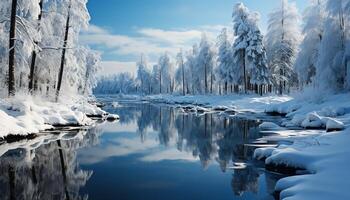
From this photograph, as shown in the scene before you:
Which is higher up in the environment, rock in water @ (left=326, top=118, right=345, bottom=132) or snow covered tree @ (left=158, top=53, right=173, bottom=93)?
snow covered tree @ (left=158, top=53, right=173, bottom=93)

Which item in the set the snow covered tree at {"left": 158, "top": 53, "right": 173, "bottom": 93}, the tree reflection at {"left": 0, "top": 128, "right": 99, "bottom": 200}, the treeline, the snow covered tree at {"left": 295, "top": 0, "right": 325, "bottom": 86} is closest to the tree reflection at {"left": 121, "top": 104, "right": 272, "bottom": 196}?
the tree reflection at {"left": 0, "top": 128, "right": 99, "bottom": 200}

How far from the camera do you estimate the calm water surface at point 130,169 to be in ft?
31.8

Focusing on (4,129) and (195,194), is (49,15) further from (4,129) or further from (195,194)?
(195,194)

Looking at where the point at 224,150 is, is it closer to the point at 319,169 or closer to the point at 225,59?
the point at 319,169

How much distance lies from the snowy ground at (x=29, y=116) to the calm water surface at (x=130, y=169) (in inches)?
36.7

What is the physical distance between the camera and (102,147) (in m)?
17.4

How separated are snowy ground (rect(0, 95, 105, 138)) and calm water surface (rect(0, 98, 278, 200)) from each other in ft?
3.05

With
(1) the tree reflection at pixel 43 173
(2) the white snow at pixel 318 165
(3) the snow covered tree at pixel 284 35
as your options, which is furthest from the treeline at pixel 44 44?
(3) the snow covered tree at pixel 284 35

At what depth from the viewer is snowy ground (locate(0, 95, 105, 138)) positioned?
1673cm

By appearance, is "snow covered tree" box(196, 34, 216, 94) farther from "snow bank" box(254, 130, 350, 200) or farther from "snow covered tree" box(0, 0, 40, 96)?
"snow bank" box(254, 130, 350, 200)

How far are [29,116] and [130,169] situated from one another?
9044mm

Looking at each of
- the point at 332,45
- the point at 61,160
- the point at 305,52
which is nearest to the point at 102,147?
the point at 61,160

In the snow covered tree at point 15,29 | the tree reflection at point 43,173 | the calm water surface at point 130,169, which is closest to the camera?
the tree reflection at point 43,173

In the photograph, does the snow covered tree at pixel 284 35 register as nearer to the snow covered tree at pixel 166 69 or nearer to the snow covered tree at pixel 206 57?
the snow covered tree at pixel 206 57
